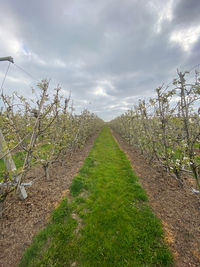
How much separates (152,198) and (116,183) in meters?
1.49

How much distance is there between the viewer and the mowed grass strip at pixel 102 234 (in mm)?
2178

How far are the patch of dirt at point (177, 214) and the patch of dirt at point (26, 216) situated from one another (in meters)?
3.27

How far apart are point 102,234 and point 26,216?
2.27 meters

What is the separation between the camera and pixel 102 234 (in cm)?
265

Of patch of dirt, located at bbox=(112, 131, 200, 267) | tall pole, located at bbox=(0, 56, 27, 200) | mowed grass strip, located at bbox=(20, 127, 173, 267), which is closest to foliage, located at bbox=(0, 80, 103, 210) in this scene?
tall pole, located at bbox=(0, 56, 27, 200)

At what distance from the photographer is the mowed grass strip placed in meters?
2.18

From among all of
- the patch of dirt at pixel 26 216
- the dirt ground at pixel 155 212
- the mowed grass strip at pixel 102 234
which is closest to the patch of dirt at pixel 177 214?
the dirt ground at pixel 155 212

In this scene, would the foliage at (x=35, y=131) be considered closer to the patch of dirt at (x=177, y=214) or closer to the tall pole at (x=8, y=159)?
the tall pole at (x=8, y=159)

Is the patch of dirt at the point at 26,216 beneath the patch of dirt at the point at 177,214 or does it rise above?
above

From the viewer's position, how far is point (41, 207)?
3.46m

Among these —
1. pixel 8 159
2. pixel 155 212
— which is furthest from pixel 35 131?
pixel 155 212

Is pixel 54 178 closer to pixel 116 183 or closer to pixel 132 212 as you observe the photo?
pixel 116 183

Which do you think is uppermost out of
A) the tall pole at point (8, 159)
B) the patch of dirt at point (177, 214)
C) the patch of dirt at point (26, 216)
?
the tall pole at point (8, 159)

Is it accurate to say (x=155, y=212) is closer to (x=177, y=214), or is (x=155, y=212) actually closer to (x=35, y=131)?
(x=177, y=214)
